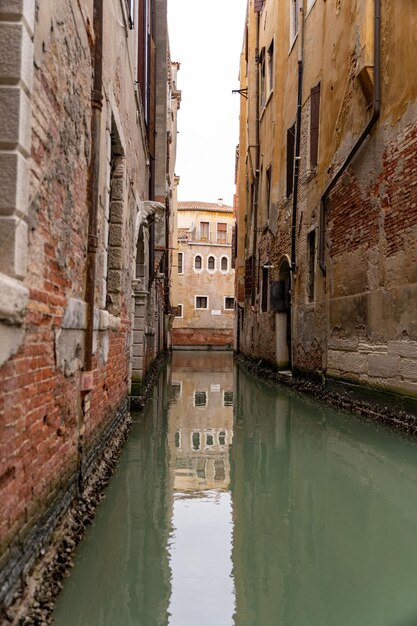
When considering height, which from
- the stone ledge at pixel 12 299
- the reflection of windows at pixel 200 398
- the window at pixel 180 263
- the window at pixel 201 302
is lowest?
the reflection of windows at pixel 200 398

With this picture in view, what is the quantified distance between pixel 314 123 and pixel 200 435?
24.5ft

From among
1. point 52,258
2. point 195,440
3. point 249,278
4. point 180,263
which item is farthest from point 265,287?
point 180,263

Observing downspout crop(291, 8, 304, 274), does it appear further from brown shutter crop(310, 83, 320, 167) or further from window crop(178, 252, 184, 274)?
window crop(178, 252, 184, 274)

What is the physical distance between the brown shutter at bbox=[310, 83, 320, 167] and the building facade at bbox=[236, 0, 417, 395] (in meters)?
0.02

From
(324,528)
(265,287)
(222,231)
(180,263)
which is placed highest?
(222,231)

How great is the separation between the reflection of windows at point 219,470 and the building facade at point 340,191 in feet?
8.40

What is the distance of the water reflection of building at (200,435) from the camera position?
4.77m

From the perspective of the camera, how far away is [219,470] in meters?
5.05

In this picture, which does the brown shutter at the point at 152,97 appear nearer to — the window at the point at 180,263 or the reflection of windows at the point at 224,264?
the window at the point at 180,263

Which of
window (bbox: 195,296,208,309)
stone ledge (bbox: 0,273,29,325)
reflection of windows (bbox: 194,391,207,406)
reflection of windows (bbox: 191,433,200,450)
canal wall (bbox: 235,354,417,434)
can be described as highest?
window (bbox: 195,296,208,309)

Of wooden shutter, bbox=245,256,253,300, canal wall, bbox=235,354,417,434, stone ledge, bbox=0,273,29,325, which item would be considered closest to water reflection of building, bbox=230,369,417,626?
canal wall, bbox=235,354,417,434

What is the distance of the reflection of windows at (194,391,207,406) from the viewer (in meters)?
9.69

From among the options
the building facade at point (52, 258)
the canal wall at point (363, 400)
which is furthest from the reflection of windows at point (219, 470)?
the canal wall at point (363, 400)

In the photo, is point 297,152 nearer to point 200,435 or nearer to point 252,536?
point 200,435
